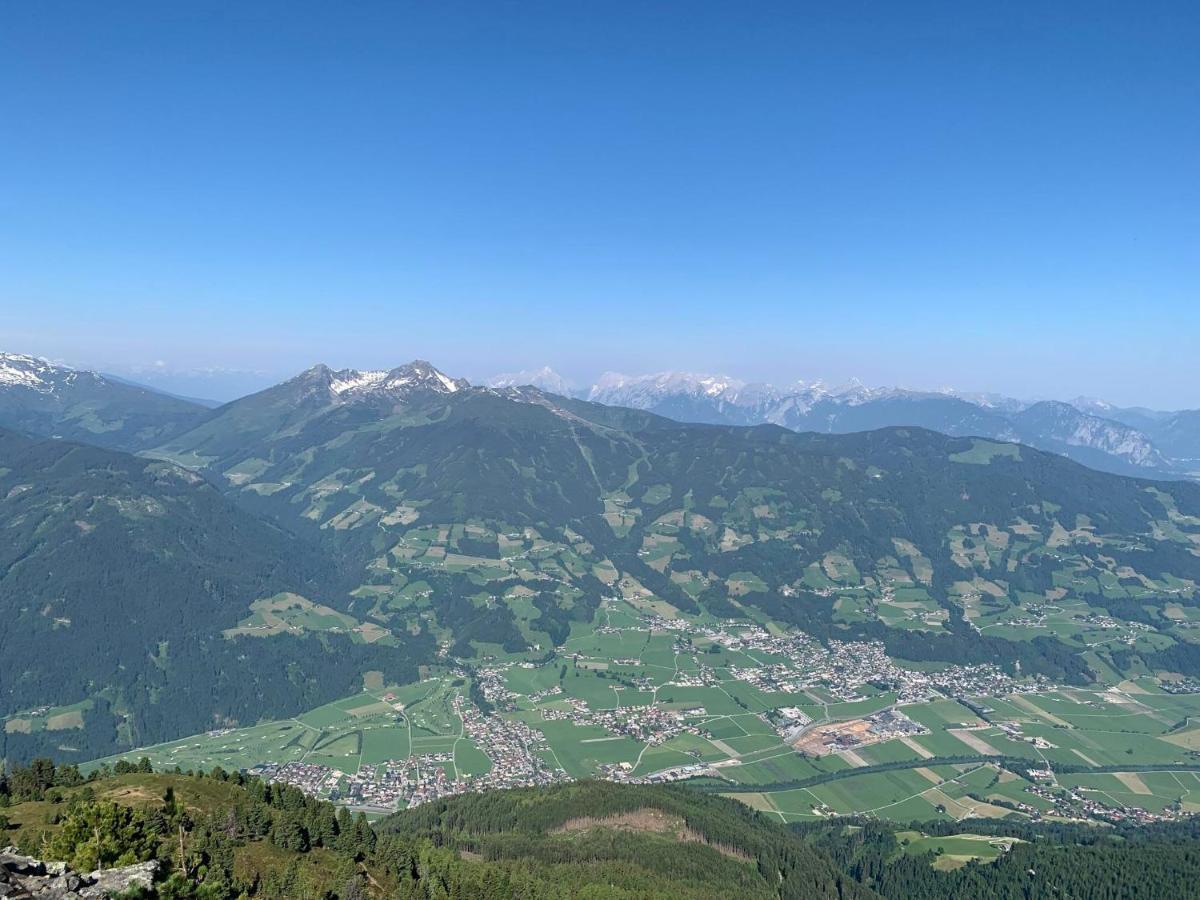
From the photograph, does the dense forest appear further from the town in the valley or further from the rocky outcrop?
the town in the valley

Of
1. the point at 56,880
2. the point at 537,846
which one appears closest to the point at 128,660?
the point at 537,846

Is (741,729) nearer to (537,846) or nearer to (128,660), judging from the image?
(537,846)

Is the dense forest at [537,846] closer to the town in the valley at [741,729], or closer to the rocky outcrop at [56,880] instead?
the rocky outcrop at [56,880]

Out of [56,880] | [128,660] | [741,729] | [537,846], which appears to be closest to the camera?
[56,880]

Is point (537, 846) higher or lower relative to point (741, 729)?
higher

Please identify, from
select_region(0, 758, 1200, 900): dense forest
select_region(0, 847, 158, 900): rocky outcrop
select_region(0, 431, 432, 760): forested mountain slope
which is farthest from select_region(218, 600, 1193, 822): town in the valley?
select_region(0, 847, 158, 900): rocky outcrop

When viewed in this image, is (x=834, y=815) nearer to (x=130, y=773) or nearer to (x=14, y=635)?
(x=130, y=773)

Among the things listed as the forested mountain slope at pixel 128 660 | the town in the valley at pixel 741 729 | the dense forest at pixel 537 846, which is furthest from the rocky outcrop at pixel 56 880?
the forested mountain slope at pixel 128 660

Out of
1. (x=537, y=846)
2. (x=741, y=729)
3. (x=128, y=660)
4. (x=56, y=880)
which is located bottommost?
(x=741, y=729)
